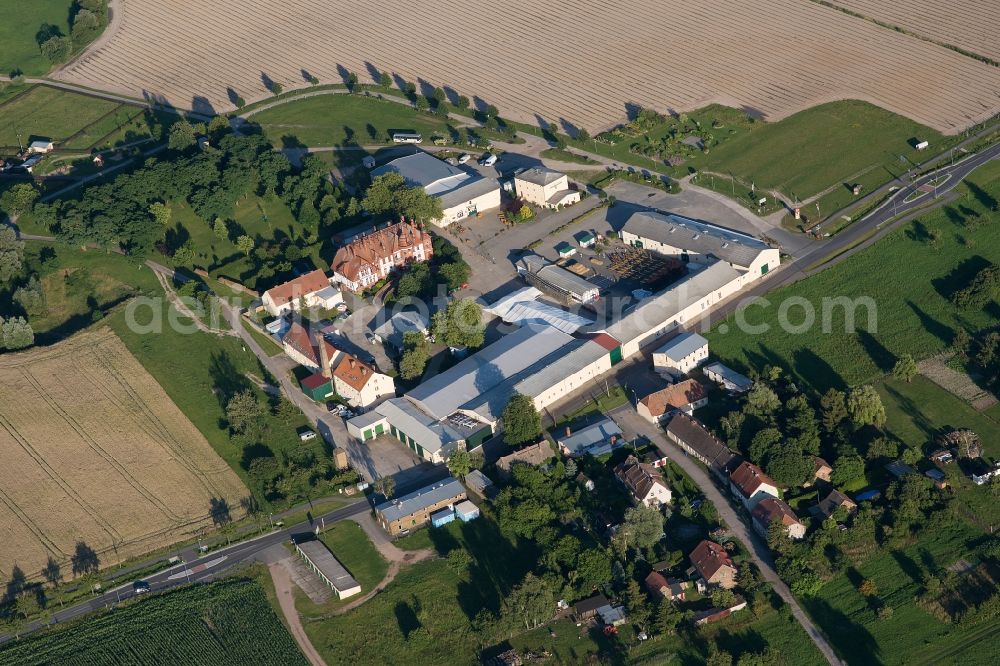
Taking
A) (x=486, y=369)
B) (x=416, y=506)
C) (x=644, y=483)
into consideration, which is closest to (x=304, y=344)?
(x=486, y=369)

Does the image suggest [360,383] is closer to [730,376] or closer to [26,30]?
[730,376]

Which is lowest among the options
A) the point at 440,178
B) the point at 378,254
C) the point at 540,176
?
the point at 378,254

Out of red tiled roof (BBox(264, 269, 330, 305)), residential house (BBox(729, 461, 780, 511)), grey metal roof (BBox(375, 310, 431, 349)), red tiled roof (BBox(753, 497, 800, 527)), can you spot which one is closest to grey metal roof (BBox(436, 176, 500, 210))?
red tiled roof (BBox(264, 269, 330, 305))

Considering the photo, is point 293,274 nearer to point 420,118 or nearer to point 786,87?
point 420,118

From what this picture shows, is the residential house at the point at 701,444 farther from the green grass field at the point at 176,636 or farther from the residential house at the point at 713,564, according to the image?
the green grass field at the point at 176,636

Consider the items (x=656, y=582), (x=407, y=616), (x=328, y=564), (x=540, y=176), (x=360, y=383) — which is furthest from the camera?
(x=540, y=176)

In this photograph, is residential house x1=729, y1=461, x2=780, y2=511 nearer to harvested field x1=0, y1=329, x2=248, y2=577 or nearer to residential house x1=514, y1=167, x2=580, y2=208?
harvested field x1=0, y1=329, x2=248, y2=577
